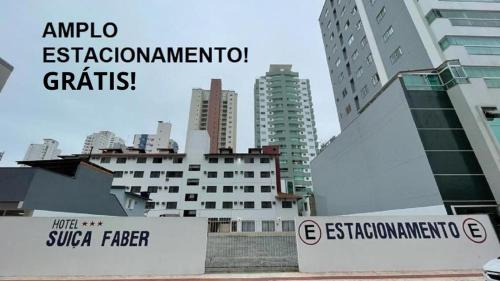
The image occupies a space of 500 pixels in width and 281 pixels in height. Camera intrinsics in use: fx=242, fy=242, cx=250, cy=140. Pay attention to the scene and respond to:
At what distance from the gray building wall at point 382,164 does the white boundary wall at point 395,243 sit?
6892 millimetres

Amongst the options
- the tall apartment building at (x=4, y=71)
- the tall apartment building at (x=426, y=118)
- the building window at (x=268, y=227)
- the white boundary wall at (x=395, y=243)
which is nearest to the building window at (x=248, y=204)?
the building window at (x=268, y=227)

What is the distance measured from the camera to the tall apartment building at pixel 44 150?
426 feet

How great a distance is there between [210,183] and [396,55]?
31.8 metres

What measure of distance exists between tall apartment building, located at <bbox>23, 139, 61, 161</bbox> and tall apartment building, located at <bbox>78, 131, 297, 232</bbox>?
392ft

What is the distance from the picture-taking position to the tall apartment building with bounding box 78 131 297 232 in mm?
38375

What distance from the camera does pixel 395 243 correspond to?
9844 mm

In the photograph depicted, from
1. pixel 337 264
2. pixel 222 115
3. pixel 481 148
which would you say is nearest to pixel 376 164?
pixel 481 148

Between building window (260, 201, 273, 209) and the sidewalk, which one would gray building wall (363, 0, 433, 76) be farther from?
building window (260, 201, 273, 209)

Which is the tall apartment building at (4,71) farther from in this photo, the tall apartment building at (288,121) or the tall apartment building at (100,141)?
the tall apartment building at (100,141)

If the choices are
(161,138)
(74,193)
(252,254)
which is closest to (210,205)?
(74,193)

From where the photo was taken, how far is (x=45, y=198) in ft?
54.1

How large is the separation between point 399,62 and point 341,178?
14.3 m

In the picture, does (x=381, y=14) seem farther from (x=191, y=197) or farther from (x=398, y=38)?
(x=191, y=197)

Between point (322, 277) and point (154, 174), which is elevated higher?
point (154, 174)
